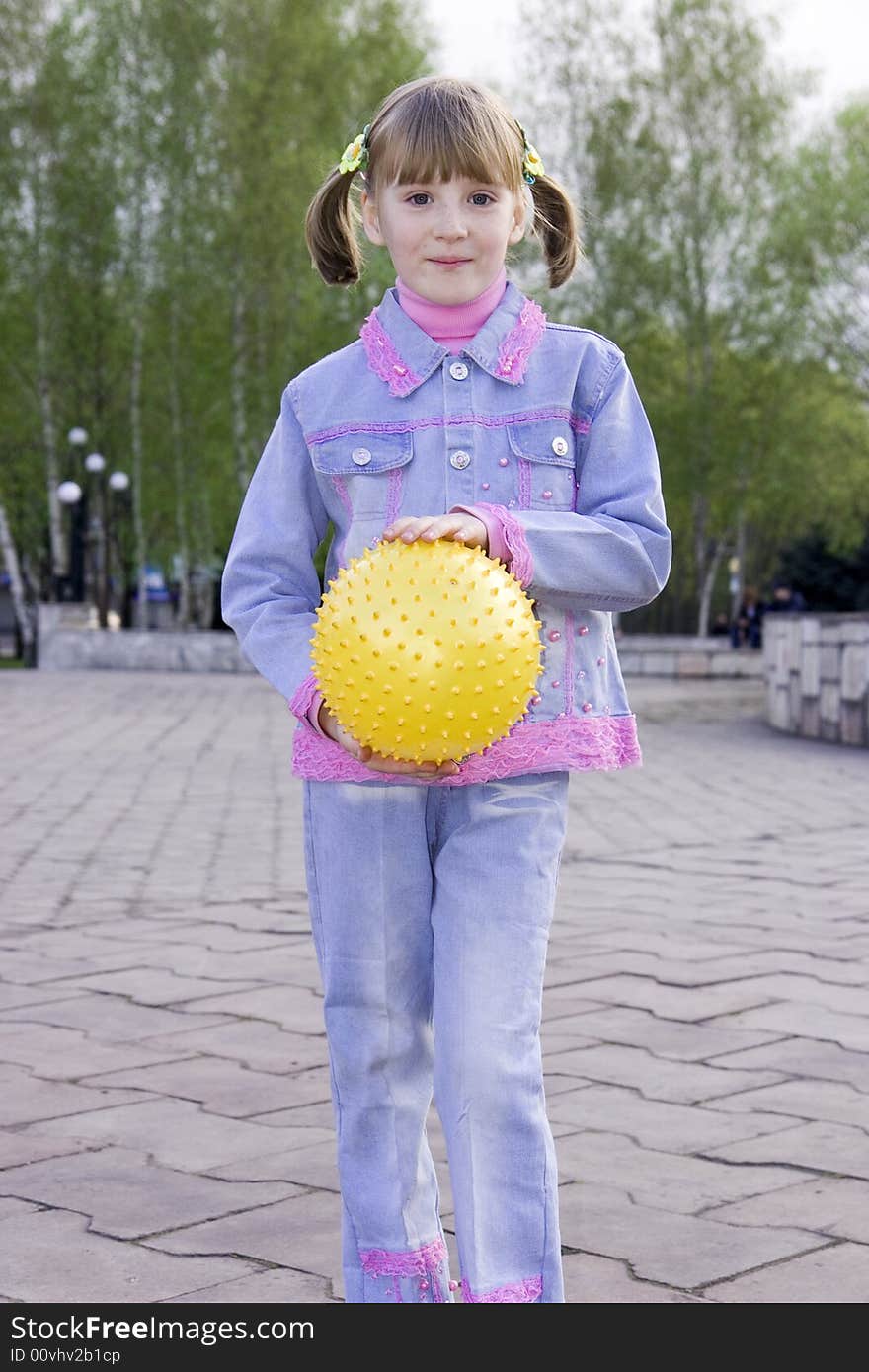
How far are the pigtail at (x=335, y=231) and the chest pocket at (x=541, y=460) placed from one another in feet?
1.49

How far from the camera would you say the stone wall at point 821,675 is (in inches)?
561

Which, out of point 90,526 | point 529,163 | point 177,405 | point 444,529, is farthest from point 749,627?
point 444,529

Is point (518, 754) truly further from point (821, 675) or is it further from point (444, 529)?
point (821, 675)

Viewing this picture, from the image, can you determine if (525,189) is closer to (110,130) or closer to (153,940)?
(153,940)

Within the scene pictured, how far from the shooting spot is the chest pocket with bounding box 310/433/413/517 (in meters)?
2.62

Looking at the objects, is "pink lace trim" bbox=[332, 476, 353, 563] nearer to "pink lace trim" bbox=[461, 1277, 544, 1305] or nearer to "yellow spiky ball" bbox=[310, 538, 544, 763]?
"yellow spiky ball" bbox=[310, 538, 544, 763]

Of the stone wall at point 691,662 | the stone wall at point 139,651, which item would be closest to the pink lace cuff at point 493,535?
the stone wall at point 691,662

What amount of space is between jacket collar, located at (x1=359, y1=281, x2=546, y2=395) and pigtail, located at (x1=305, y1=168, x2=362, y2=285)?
189 mm

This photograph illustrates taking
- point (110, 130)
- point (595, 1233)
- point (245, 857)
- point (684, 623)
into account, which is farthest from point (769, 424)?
point (595, 1233)

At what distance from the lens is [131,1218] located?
11.1 ft

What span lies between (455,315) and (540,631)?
479mm

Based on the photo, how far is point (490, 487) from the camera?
8.53 ft

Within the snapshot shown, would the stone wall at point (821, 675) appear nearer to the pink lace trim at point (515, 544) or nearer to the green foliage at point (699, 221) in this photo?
the pink lace trim at point (515, 544)

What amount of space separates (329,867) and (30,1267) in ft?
3.44
